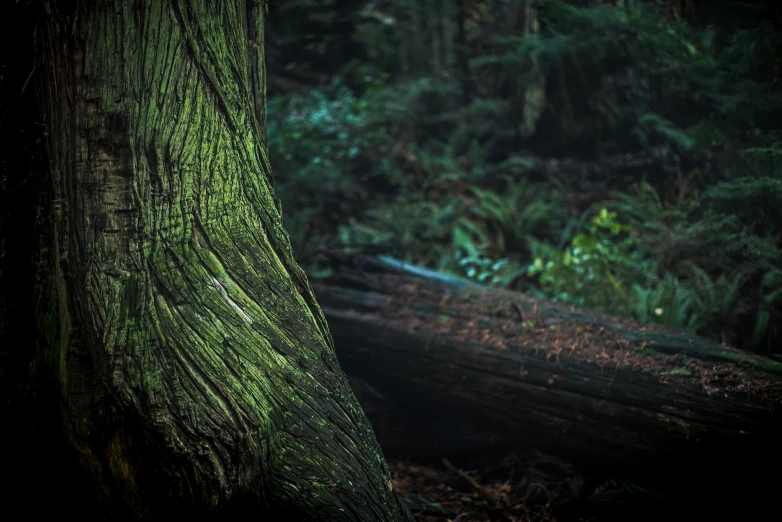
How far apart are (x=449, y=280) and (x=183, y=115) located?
286 cm

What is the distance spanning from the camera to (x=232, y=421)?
6.73ft

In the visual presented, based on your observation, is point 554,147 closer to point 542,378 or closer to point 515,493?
point 542,378

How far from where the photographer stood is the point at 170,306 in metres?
2.15

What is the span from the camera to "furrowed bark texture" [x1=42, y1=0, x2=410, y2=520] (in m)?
2.06

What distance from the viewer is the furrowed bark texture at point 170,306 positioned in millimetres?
2057

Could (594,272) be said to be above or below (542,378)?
above

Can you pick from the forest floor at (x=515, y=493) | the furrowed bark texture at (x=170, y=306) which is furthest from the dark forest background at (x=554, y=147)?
the furrowed bark texture at (x=170, y=306)

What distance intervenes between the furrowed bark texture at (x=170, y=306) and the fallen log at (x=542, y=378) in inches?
58.7

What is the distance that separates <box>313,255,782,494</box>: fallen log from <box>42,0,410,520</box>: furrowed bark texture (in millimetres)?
1491

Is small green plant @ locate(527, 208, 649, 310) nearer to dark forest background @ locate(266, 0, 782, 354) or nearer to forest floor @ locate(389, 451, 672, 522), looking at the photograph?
dark forest background @ locate(266, 0, 782, 354)

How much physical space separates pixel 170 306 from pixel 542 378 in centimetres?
235

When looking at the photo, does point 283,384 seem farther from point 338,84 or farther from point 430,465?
point 338,84

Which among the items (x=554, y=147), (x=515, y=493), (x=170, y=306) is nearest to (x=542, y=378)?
(x=515, y=493)

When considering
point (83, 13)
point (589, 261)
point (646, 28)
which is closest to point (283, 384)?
point (83, 13)
